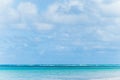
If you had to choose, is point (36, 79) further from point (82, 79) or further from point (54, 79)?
point (82, 79)

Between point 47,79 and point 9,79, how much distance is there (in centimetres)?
230

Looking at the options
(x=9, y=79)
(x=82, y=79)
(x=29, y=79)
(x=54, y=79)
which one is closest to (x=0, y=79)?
(x=9, y=79)

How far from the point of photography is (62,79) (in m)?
17.9

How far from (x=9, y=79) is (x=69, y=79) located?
3.64 meters

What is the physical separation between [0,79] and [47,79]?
2825 mm

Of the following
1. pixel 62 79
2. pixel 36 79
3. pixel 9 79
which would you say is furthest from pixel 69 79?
pixel 9 79

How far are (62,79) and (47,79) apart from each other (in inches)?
38.6

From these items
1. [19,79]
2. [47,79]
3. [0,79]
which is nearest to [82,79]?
[47,79]

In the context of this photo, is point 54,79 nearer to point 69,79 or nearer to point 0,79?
point 69,79

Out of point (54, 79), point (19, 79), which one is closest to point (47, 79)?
point (54, 79)

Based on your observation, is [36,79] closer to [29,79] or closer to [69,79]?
[29,79]

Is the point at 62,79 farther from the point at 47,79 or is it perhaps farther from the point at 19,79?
the point at 19,79

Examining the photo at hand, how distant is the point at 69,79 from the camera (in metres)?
18.0

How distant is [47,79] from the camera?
18.3 meters
